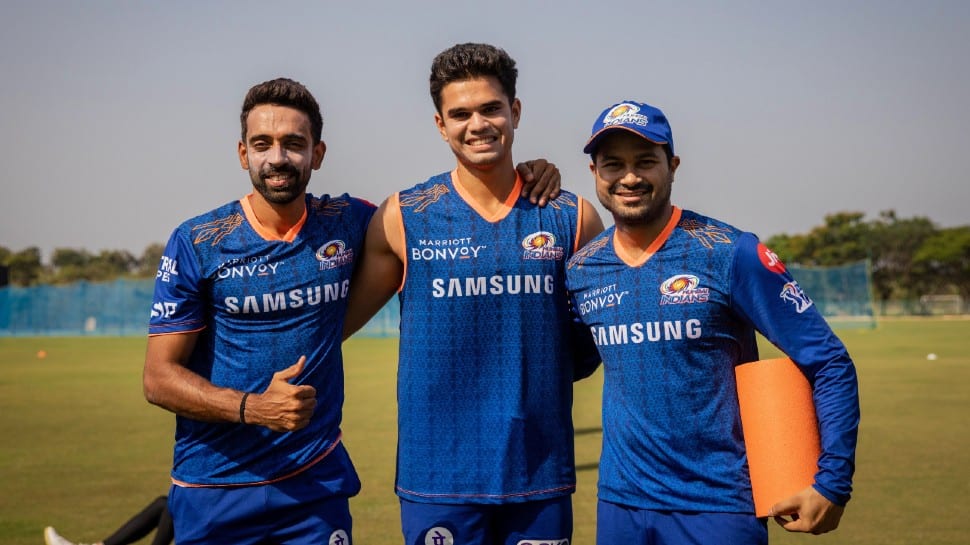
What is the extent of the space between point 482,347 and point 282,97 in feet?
4.44

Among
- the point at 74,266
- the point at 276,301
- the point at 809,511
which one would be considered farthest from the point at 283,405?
the point at 74,266

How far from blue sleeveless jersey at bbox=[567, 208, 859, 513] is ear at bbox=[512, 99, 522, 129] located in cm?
84

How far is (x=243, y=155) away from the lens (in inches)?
157

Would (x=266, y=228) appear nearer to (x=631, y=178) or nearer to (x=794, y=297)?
(x=631, y=178)

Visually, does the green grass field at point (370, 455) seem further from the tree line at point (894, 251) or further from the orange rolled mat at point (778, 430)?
the tree line at point (894, 251)

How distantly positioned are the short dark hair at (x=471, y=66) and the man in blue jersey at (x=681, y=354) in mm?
548

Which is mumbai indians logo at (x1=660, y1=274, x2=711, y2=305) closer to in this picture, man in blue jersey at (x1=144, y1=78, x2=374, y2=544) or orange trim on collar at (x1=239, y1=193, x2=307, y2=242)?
man in blue jersey at (x1=144, y1=78, x2=374, y2=544)

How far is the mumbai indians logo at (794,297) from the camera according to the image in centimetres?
325

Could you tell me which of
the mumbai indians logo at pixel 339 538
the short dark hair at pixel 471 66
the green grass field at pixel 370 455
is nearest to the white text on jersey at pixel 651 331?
the short dark hair at pixel 471 66

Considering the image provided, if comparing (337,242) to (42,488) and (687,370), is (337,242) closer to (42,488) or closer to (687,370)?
(687,370)

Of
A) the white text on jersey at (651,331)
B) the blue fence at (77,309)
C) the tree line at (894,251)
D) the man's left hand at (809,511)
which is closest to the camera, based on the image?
the man's left hand at (809,511)

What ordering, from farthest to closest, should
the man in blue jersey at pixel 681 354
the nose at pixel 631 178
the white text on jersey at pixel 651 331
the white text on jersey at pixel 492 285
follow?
the white text on jersey at pixel 492 285, the nose at pixel 631 178, the white text on jersey at pixel 651 331, the man in blue jersey at pixel 681 354

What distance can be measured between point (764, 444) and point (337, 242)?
6.45 feet

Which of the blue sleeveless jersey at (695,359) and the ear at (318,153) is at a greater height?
the ear at (318,153)
